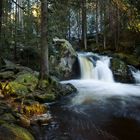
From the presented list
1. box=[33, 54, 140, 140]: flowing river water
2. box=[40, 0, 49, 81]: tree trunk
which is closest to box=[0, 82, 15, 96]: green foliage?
box=[33, 54, 140, 140]: flowing river water

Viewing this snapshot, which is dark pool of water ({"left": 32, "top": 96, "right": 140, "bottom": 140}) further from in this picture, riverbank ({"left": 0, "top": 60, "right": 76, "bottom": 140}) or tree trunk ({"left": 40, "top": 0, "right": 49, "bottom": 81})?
tree trunk ({"left": 40, "top": 0, "right": 49, "bottom": 81})

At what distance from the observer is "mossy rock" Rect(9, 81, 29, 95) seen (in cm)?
1100

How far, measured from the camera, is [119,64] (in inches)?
774

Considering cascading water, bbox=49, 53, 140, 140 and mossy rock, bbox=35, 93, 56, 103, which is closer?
cascading water, bbox=49, 53, 140, 140

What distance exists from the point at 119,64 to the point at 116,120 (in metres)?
11.0

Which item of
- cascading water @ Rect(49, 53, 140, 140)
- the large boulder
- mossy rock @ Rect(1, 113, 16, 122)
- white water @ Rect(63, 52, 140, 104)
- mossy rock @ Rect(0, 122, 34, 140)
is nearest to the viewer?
mossy rock @ Rect(0, 122, 34, 140)

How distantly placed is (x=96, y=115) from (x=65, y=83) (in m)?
5.77

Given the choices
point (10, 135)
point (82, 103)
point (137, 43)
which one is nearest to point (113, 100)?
point (82, 103)

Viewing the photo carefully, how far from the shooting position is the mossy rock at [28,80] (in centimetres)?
1195

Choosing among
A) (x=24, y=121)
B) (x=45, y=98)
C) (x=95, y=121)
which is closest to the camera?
(x=24, y=121)

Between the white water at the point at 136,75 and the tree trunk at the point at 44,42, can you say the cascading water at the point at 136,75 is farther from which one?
the tree trunk at the point at 44,42

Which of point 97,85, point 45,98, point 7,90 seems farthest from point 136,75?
point 7,90

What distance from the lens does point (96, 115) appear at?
31.6ft

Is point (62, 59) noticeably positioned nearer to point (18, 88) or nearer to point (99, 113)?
point (18, 88)
